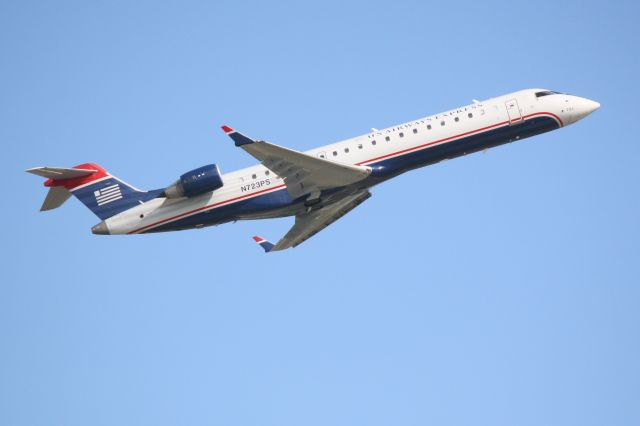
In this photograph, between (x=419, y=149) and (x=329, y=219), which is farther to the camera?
(x=329, y=219)

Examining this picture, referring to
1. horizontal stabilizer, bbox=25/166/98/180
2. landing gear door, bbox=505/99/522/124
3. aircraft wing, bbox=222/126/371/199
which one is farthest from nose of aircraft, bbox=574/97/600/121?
horizontal stabilizer, bbox=25/166/98/180

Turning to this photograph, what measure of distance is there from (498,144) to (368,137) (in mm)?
5016

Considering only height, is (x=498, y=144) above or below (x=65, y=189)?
below

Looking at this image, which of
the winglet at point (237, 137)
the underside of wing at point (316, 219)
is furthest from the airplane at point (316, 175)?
the winglet at point (237, 137)

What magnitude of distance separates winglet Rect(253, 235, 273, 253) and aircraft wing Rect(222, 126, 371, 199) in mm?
5121

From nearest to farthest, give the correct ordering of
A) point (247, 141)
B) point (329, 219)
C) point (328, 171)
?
point (247, 141)
point (328, 171)
point (329, 219)

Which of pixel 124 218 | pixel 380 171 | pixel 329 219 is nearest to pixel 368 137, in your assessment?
pixel 380 171

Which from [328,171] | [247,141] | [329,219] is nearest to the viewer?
[247,141]

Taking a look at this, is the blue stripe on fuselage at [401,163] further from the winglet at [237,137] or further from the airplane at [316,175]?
the winglet at [237,137]

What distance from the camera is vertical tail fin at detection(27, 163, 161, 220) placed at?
33344 mm

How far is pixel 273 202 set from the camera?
108 ft

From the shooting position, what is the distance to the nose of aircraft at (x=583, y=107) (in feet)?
109

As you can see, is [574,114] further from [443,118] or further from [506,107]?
[443,118]

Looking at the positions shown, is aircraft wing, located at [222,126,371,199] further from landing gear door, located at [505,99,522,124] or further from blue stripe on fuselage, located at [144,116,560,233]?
landing gear door, located at [505,99,522,124]
